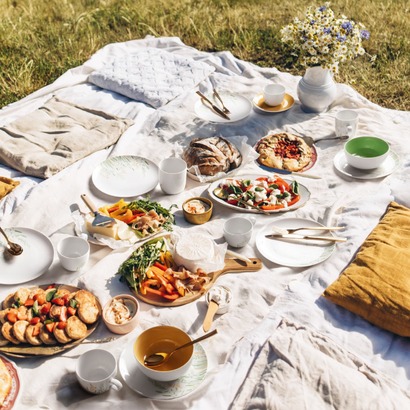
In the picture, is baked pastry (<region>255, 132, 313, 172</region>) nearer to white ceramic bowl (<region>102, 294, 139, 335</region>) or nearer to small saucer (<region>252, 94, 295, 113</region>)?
small saucer (<region>252, 94, 295, 113</region>)

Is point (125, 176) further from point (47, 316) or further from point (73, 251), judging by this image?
point (47, 316)

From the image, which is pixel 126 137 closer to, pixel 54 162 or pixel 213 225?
pixel 54 162

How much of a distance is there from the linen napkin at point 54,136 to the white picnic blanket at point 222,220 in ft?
0.30

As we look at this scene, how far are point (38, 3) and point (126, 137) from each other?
406 centimetres

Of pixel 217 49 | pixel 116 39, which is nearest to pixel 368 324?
pixel 217 49

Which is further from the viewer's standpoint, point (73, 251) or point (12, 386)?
point (73, 251)

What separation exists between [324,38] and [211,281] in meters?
2.59

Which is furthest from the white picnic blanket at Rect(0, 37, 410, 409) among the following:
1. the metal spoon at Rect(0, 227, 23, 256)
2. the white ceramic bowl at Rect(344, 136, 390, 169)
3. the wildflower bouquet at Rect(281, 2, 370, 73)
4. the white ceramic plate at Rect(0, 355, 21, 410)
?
the wildflower bouquet at Rect(281, 2, 370, 73)

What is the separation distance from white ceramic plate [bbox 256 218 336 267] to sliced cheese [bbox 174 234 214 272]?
16.5 inches

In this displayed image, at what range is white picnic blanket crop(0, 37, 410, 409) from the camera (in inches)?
128

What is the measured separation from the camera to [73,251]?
3955 millimetres

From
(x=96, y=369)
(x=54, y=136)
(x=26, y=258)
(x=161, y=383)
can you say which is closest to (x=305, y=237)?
(x=161, y=383)

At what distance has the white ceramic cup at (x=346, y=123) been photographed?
5.18 m

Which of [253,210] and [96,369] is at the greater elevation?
[96,369]
